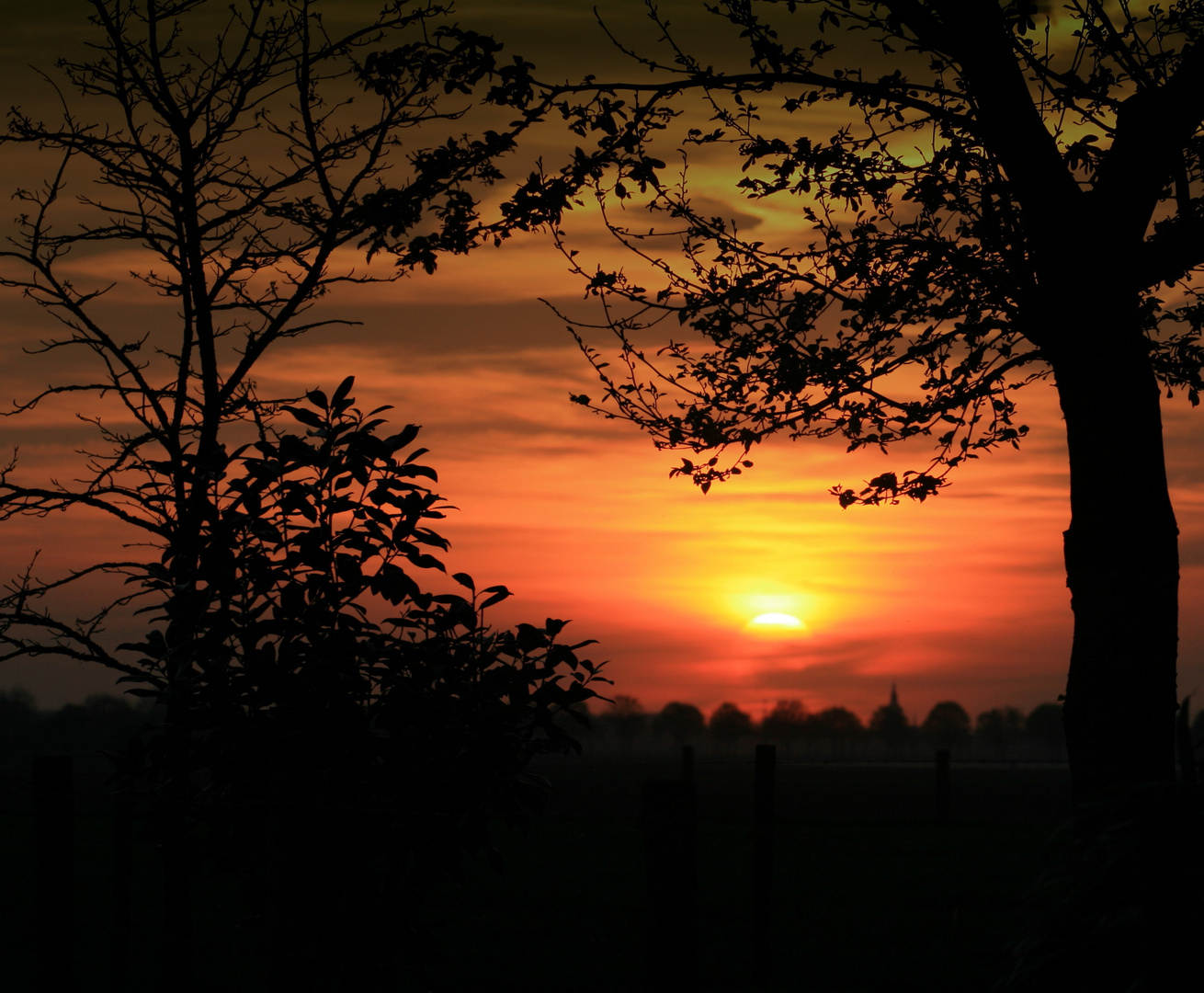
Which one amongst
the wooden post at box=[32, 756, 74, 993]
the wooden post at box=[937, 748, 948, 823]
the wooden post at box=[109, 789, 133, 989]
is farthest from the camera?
the wooden post at box=[937, 748, 948, 823]

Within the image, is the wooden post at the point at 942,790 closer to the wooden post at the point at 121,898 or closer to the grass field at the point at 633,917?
the grass field at the point at 633,917

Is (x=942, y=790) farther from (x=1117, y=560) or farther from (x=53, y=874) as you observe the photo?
(x=53, y=874)

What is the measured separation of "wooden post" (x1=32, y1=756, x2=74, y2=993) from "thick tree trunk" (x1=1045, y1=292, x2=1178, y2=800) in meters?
6.90

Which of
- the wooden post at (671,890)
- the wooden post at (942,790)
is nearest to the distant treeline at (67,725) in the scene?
the wooden post at (942,790)

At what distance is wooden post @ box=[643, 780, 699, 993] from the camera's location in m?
4.82

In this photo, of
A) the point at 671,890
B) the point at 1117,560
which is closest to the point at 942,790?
the point at 1117,560

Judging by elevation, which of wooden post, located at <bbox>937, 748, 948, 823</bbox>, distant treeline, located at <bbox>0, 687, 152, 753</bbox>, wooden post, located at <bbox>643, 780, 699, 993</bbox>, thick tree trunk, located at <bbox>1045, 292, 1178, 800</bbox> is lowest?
distant treeline, located at <bbox>0, 687, 152, 753</bbox>

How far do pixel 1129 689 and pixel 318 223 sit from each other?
7393 millimetres

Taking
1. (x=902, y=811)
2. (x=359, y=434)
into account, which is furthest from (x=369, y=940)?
(x=902, y=811)

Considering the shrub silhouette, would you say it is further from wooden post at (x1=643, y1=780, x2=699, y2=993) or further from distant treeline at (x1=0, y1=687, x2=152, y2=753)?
distant treeline at (x1=0, y1=687, x2=152, y2=753)

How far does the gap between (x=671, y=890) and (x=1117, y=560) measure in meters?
4.76

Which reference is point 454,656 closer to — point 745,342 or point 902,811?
point 745,342

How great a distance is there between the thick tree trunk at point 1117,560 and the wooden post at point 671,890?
4.36 meters

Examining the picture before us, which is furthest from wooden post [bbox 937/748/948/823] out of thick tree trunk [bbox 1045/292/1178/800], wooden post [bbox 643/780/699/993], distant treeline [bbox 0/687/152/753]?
distant treeline [bbox 0/687/152/753]
